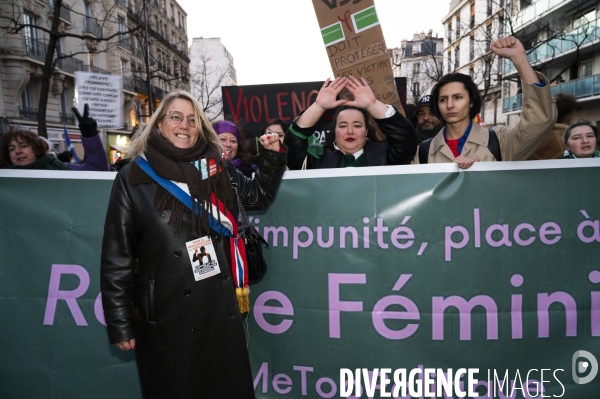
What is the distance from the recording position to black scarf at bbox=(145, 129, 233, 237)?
205 cm

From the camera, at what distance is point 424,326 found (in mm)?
2385

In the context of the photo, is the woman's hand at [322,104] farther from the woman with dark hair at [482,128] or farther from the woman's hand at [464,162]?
the woman's hand at [464,162]

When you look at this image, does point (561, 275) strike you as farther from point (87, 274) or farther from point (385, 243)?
point (87, 274)

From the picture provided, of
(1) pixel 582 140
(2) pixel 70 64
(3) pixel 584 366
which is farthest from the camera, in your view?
(2) pixel 70 64

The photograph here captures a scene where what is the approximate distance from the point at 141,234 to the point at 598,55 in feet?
91.4

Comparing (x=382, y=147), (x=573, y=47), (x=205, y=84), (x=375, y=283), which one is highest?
(x=205, y=84)

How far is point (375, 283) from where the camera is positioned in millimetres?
2438

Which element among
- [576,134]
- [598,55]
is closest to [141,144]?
[576,134]

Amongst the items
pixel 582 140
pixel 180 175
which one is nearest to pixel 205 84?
pixel 582 140

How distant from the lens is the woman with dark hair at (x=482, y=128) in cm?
227

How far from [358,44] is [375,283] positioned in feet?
5.58

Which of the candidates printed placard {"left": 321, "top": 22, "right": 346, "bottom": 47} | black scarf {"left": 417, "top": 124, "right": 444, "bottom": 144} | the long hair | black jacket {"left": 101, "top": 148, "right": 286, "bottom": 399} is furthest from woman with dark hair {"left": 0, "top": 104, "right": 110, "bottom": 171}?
black scarf {"left": 417, "top": 124, "right": 444, "bottom": 144}

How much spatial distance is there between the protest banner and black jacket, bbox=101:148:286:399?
1.47 feet

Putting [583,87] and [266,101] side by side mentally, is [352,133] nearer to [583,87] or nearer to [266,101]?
[266,101]
